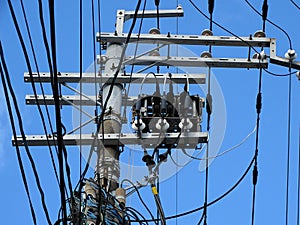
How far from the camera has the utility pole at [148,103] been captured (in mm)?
10469

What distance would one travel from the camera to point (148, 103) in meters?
11.4

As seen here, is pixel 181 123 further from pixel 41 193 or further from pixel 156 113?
pixel 41 193

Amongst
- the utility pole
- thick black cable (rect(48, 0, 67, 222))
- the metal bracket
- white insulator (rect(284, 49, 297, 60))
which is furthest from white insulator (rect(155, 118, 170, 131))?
thick black cable (rect(48, 0, 67, 222))

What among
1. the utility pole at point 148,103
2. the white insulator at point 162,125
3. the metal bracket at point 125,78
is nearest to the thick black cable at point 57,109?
the utility pole at point 148,103

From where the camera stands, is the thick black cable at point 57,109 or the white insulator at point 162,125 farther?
the white insulator at point 162,125

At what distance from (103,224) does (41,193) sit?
1.04m

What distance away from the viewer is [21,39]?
23.5 ft

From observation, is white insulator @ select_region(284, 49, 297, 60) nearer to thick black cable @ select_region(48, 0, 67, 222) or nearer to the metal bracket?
the metal bracket

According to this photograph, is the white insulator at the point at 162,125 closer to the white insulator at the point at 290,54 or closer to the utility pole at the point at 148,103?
the utility pole at the point at 148,103

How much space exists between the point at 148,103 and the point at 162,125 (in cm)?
50

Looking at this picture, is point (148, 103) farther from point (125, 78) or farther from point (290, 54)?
point (290, 54)

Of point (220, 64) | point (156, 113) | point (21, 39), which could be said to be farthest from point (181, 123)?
point (21, 39)

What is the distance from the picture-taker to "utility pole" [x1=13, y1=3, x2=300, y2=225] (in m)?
10.5

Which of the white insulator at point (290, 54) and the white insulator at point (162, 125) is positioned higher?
the white insulator at point (290, 54)
